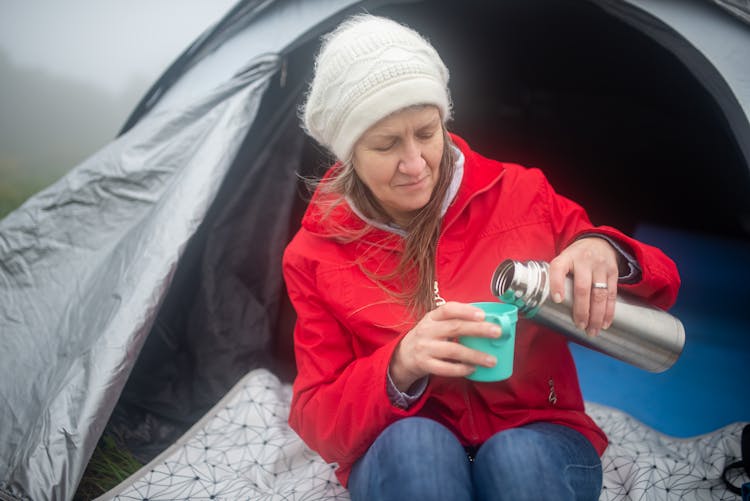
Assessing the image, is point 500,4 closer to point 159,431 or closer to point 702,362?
point 702,362

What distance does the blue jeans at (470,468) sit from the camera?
2.42 ft

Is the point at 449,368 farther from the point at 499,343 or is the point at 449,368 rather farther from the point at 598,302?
the point at 598,302

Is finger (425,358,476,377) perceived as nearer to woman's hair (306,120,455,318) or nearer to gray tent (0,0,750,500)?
woman's hair (306,120,455,318)

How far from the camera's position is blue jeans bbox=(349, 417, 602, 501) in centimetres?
74

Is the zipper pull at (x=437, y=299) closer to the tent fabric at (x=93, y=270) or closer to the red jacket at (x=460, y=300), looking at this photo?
the red jacket at (x=460, y=300)

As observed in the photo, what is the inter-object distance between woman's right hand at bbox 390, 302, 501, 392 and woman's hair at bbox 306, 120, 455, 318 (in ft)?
0.59

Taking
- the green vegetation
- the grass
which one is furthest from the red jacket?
the green vegetation

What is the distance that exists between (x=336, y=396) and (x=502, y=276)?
34 centimetres

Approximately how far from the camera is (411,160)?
2.86ft

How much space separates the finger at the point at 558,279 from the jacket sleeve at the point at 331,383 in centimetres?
23

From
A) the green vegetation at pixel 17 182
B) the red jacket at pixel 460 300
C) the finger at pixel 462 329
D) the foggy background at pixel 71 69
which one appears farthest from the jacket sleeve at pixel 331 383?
the green vegetation at pixel 17 182

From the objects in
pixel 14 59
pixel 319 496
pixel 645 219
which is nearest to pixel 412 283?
pixel 319 496

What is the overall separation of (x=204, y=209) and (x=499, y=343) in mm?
867

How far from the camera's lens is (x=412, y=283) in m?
0.98
